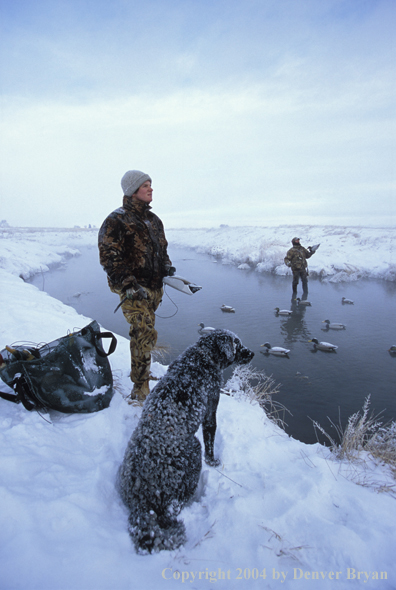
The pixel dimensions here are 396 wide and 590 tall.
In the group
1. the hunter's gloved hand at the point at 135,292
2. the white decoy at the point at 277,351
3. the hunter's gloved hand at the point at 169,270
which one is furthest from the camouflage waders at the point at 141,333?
the white decoy at the point at 277,351

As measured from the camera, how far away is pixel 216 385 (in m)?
2.05

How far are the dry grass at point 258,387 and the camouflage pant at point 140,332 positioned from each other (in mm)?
1600

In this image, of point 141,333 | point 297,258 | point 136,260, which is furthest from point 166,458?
point 297,258

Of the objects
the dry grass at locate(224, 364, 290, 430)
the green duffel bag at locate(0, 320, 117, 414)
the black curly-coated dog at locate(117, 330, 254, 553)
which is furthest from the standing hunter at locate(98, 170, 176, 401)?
the dry grass at locate(224, 364, 290, 430)

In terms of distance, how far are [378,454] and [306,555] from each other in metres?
1.43

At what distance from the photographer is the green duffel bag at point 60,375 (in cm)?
210

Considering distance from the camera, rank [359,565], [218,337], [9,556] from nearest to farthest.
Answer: [9,556], [359,565], [218,337]

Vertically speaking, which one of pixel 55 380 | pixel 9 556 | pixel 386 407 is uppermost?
pixel 55 380

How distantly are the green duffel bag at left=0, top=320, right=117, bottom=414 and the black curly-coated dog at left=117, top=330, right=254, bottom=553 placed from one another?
0.83 meters

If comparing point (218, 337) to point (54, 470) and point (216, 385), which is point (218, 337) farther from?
point (54, 470)

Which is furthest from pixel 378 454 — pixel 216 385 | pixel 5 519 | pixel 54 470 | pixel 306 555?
pixel 5 519

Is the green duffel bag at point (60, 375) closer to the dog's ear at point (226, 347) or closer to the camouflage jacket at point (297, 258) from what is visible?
the dog's ear at point (226, 347)

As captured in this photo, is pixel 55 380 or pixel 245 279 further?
pixel 245 279

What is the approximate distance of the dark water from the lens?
4348 millimetres
